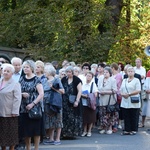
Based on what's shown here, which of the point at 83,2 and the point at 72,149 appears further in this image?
the point at 83,2

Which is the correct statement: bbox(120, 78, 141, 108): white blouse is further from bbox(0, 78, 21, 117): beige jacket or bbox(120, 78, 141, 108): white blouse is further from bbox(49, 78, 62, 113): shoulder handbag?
bbox(0, 78, 21, 117): beige jacket

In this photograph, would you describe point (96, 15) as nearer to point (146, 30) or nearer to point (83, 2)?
point (83, 2)

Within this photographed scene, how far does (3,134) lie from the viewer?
36.6 feet

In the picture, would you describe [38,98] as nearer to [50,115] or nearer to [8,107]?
[8,107]

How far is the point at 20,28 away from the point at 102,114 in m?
11.4

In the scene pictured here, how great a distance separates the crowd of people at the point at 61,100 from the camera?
11.2 metres

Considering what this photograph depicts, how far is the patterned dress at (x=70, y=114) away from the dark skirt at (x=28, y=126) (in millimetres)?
3648

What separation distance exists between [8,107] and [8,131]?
475 millimetres

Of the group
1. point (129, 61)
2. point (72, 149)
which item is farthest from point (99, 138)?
point (129, 61)

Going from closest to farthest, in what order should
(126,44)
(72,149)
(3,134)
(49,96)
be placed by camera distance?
(3,134) < (72,149) < (49,96) < (126,44)

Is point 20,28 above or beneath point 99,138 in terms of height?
above

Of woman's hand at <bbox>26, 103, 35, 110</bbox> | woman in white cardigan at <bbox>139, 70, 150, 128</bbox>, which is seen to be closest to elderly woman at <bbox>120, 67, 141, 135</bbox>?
woman in white cardigan at <bbox>139, 70, 150, 128</bbox>

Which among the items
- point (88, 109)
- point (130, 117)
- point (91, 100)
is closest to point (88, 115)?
point (88, 109)

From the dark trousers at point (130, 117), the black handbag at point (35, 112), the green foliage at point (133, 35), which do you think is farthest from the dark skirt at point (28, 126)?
the green foliage at point (133, 35)
